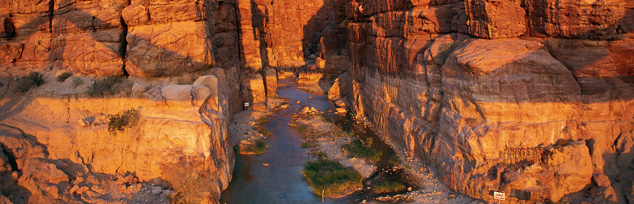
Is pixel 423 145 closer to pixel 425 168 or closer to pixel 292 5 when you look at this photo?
pixel 425 168

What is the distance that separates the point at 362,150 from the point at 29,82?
13.1 m

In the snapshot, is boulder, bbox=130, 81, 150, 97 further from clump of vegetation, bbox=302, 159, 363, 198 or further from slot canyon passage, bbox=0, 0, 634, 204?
clump of vegetation, bbox=302, 159, 363, 198

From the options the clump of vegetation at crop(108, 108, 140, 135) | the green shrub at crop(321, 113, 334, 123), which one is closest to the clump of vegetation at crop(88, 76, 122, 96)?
the clump of vegetation at crop(108, 108, 140, 135)

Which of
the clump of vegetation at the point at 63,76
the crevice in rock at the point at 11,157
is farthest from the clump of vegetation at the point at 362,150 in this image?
the crevice in rock at the point at 11,157

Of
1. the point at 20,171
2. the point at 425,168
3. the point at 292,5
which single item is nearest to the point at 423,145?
the point at 425,168

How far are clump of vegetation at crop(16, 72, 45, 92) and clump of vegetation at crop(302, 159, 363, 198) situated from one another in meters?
9.94

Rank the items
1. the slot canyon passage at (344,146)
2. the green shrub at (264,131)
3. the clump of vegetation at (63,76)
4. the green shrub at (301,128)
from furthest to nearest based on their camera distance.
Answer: the green shrub at (301,128) → the green shrub at (264,131) → the clump of vegetation at (63,76) → the slot canyon passage at (344,146)

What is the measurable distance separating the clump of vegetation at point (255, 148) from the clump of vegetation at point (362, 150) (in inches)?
152

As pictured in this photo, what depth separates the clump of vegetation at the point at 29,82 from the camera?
42.6ft

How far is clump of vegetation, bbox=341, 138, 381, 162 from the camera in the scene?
17828 mm

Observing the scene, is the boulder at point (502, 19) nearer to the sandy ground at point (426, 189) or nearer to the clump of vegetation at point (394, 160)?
the sandy ground at point (426, 189)

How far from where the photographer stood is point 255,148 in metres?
18.8

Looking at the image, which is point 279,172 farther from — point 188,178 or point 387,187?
point 188,178

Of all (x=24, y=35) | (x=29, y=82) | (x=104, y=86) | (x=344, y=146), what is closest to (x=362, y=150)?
(x=344, y=146)
